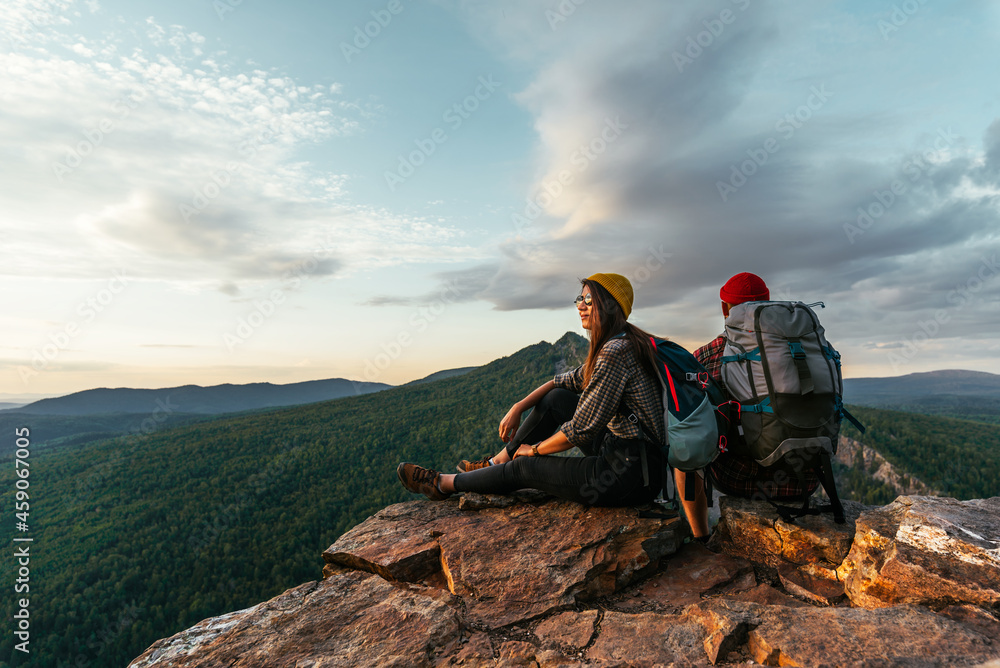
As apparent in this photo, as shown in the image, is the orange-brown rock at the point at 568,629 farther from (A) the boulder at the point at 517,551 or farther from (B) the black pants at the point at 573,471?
→ (B) the black pants at the point at 573,471

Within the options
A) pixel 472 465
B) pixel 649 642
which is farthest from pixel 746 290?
pixel 472 465

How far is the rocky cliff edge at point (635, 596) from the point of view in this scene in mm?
3053

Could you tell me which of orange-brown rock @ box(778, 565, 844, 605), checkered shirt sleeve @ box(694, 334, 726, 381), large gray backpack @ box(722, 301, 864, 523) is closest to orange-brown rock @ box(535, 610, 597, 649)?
orange-brown rock @ box(778, 565, 844, 605)

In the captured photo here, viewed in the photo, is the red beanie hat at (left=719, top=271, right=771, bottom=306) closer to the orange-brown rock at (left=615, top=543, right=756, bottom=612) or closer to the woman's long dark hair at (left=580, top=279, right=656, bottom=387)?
the woman's long dark hair at (left=580, top=279, right=656, bottom=387)

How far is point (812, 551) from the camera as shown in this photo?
4551 mm

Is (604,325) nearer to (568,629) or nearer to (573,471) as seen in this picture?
(573,471)

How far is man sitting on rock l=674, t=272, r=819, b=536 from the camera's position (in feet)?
16.5

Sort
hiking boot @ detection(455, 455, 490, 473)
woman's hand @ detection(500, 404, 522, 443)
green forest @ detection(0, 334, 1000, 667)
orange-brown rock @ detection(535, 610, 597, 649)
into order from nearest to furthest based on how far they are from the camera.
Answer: orange-brown rock @ detection(535, 610, 597, 649)
woman's hand @ detection(500, 404, 522, 443)
hiking boot @ detection(455, 455, 490, 473)
green forest @ detection(0, 334, 1000, 667)

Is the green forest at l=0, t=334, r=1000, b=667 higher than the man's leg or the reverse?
the reverse

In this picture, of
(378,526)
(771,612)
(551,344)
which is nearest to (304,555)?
(378,526)

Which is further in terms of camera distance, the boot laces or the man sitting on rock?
the boot laces

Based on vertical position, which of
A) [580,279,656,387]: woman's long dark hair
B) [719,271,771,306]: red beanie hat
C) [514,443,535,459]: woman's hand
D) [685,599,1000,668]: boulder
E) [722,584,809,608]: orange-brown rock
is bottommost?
[722,584,809,608]: orange-brown rock

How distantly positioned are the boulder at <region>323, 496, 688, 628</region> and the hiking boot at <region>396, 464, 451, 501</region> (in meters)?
0.29

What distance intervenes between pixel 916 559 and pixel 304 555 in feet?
222
